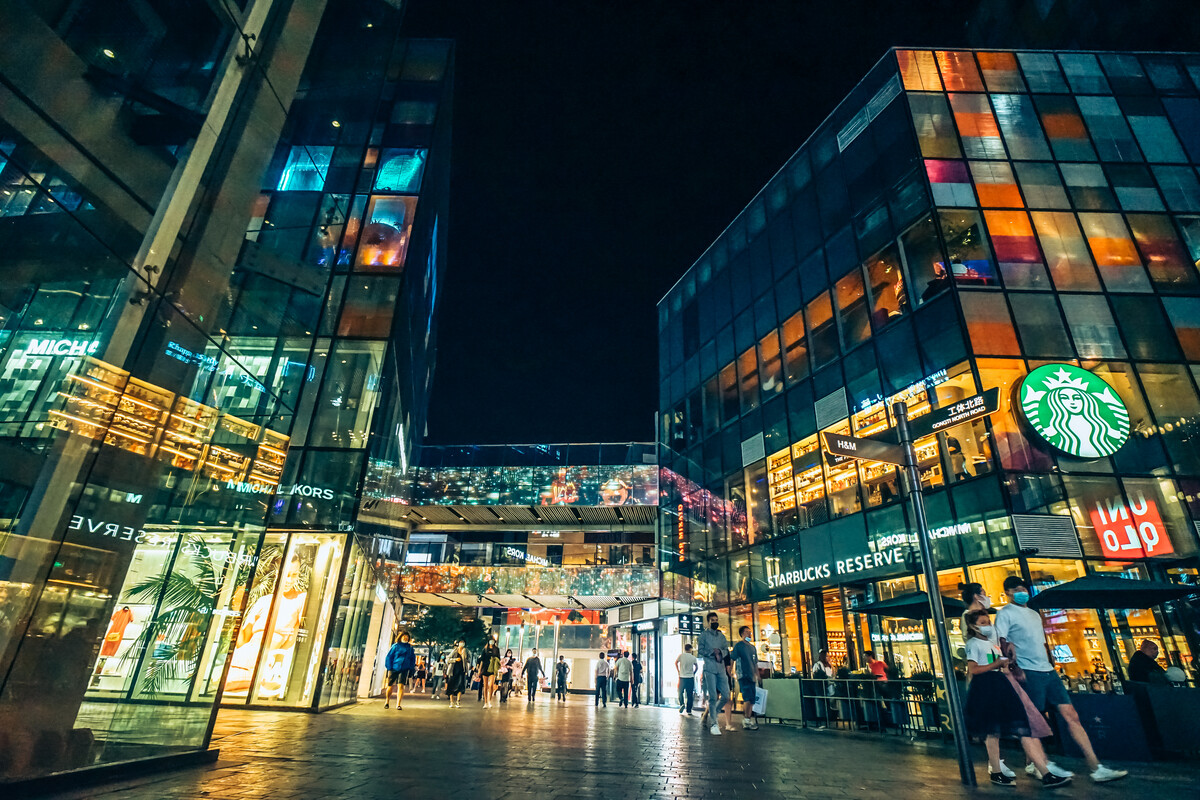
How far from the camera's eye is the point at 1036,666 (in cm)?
542

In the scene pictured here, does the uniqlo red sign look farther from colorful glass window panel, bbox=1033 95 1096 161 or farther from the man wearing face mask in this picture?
colorful glass window panel, bbox=1033 95 1096 161

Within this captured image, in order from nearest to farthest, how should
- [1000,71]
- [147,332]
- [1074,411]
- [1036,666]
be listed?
[147,332] → [1036,666] → [1074,411] → [1000,71]

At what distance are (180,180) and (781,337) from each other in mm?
17767

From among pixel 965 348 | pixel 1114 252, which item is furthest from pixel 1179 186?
pixel 965 348

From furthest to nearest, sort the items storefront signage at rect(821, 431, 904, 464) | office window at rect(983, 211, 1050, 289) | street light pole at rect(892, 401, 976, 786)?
office window at rect(983, 211, 1050, 289), storefront signage at rect(821, 431, 904, 464), street light pole at rect(892, 401, 976, 786)

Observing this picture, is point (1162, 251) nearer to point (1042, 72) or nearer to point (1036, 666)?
point (1042, 72)

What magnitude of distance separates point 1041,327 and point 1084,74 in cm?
1077

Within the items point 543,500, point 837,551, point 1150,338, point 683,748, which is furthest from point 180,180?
point 543,500

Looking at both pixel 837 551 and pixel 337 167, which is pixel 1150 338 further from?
pixel 337 167

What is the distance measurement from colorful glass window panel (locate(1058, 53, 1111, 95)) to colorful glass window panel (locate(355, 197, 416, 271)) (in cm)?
2154

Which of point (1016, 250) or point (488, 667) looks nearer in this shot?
point (1016, 250)

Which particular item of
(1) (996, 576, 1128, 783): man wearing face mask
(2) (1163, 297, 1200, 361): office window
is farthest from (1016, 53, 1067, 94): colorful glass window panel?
(1) (996, 576, 1128, 783): man wearing face mask

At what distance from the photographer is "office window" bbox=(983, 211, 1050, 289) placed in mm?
14180

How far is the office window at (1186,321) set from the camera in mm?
13492
